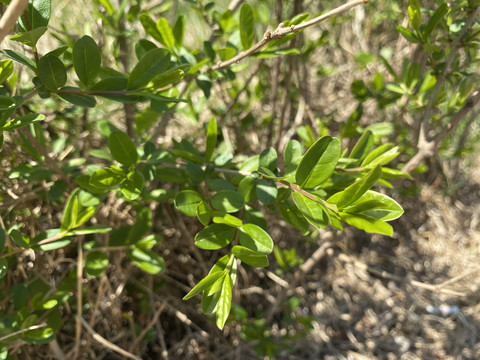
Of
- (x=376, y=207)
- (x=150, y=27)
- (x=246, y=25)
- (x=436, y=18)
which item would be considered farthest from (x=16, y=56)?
(x=436, y=18)

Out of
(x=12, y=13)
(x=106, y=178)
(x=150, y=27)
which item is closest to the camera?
(x=12, y=13)

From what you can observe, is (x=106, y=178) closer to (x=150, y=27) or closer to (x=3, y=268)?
(x=3, y=268)

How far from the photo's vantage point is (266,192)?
2.22 feet

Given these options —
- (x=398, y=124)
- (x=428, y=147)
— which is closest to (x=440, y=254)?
(x=398, y=124)

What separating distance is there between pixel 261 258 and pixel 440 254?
1609 millimetres

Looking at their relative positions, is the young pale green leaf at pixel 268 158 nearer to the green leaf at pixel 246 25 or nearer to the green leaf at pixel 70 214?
the green leaf at pixel 246 25

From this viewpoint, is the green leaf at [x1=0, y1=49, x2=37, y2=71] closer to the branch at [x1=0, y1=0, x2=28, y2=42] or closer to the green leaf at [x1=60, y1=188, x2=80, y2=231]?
the branch at [x1=0, y1=0, x2=28, y2=42]

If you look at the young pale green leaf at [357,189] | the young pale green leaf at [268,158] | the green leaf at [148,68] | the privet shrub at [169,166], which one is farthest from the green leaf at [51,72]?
the young pale green leaf at [357,189]

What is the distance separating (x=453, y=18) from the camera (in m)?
0.89

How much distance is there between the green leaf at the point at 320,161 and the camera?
1.99ft

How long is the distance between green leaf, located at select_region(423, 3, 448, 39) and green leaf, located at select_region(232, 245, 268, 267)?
571 millimetres

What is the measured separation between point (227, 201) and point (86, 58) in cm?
34

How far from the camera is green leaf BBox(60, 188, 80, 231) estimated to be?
791 millimetres

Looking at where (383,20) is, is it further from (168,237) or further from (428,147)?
(168,237)
